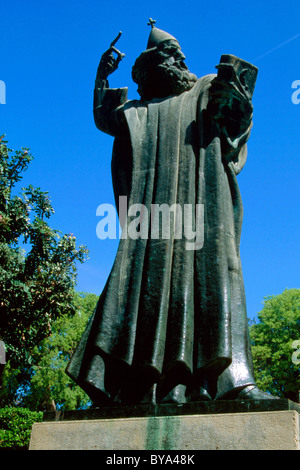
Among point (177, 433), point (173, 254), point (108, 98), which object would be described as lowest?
point (177, 433)

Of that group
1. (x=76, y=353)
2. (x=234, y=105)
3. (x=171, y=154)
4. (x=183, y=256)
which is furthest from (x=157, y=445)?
(x=234, y=105)

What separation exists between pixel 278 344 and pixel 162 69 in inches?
1110

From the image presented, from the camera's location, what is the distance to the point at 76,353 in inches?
171

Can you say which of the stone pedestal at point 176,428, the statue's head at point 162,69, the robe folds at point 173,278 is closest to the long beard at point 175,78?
the statue's head at point 162,69

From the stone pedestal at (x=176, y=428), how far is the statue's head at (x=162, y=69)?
3522mm

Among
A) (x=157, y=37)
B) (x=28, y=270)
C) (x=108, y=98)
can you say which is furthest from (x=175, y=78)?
(x=28, y=270)

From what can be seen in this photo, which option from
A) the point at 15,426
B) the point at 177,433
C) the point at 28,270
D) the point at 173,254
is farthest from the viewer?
the point at 15,426

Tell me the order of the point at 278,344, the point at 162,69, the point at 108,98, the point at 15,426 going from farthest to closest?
the point at 278,344, the point at 15,426, the point at 108,98, the point at 162,69

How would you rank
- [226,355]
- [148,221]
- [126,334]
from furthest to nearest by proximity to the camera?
[148,221], [126,334], [226,355]

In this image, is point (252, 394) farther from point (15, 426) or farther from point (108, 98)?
point (15, 426)

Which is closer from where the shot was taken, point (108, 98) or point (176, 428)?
point (176, 428)

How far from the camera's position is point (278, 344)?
1218 inches

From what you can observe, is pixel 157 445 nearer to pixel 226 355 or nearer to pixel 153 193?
pixel 226 355

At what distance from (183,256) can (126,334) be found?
0.85 m
